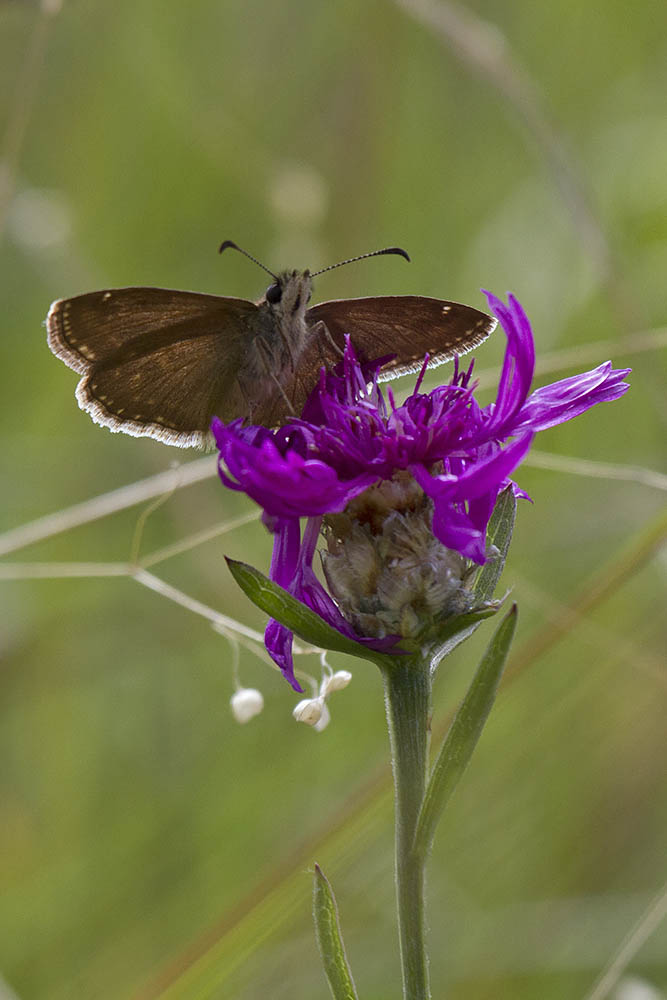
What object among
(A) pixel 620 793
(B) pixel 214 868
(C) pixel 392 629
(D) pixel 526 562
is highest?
(C) pixel 392 629

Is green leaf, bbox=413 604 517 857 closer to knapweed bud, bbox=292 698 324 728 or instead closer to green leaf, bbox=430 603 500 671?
green leaf, bbox=430 603 500 671

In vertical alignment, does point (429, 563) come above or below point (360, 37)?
below

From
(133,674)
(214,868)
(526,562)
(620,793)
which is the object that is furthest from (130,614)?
(620,793)

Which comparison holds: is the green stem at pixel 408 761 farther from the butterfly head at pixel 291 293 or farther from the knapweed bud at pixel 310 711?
the butterfly head at pixel 291 293

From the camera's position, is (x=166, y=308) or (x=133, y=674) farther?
(x=133, y=674)

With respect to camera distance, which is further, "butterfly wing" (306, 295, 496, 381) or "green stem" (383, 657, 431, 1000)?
"butterfly wing" (306, 295, 496, 381)

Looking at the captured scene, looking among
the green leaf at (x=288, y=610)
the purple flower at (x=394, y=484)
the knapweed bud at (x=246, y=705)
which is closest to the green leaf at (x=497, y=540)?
the purple flower at (x=394, y=484)

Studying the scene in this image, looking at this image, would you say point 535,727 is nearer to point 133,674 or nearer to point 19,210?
point 133,674

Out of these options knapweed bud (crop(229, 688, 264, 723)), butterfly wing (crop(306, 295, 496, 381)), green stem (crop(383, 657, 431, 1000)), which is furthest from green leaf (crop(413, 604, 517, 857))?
butterfly wing (crop(306, 295, 496, 381))
